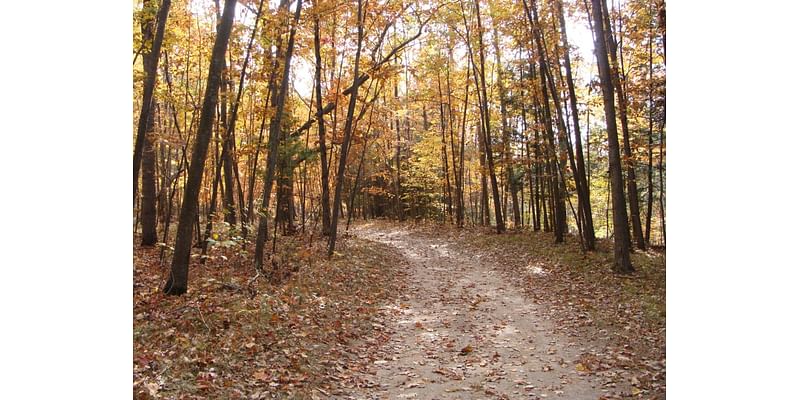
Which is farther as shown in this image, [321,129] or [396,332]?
[321,129]

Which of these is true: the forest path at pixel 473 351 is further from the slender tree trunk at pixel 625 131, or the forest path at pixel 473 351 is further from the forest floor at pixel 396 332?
the slender tree trunk at pixel 625 131

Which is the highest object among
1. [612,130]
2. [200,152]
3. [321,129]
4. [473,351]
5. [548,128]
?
[321,129]

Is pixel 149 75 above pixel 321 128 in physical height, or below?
below

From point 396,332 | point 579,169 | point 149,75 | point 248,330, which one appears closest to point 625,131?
point 579,169

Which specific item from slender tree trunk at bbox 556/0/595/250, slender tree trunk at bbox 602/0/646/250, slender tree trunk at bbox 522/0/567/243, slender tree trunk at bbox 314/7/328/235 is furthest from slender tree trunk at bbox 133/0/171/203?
slender tree trunk at bbox 602/0/646/250

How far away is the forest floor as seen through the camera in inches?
226

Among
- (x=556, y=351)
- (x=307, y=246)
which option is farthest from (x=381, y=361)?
(x=307, y=246)

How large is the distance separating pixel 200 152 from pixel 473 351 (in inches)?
210

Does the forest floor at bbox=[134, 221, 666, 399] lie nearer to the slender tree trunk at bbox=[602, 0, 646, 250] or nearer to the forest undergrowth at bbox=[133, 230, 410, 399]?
the forest undergrowth at bbox=[133, 230, 410, 399]

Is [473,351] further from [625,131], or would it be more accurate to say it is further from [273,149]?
[625,131]

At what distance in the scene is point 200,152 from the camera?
7277 millimetres

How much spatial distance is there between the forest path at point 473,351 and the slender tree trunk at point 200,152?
3.59 metres
